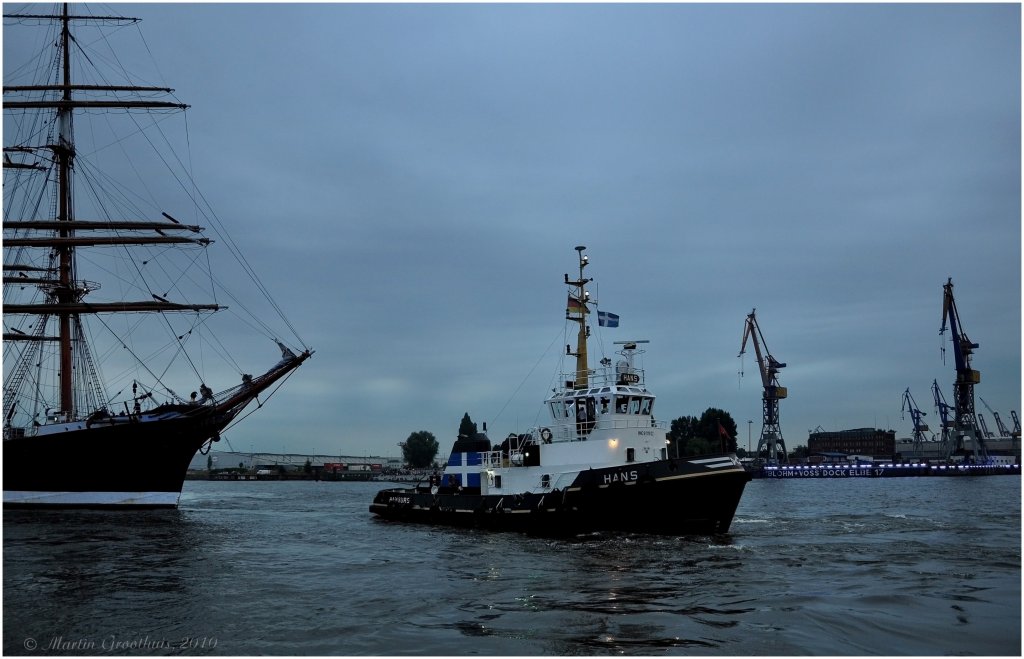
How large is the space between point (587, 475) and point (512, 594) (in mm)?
13132

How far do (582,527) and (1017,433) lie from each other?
674 feet

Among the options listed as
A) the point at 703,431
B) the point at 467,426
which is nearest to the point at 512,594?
the point at 467,426

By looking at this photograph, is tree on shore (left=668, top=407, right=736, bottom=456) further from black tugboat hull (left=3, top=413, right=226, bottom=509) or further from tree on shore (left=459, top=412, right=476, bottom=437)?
black tugboat hull (left=3, top=413, right=226, bottom=509)

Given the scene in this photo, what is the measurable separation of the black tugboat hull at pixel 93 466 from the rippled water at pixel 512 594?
12.8 m

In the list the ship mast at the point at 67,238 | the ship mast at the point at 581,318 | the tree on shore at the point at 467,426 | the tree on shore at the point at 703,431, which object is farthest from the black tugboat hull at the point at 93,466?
the tree on shore at the point at 703,431

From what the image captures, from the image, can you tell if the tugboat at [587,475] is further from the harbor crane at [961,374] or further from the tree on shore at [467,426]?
the harbor crane at [961,374]

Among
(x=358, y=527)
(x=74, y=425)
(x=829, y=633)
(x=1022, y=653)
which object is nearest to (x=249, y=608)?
(x=829, y=633)

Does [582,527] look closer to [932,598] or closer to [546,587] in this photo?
[546,587]

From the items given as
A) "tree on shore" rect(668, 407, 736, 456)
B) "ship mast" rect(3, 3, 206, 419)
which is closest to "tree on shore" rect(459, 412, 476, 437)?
"tree on shore" rect(668, 407, 736, 456)

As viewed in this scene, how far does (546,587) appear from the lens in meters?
22.2

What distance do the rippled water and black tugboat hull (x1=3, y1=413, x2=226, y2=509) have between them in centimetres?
1285

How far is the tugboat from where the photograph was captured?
32.9 meters

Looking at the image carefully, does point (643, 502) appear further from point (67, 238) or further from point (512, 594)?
point (67, 238)

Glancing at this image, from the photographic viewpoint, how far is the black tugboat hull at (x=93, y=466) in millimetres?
50062
